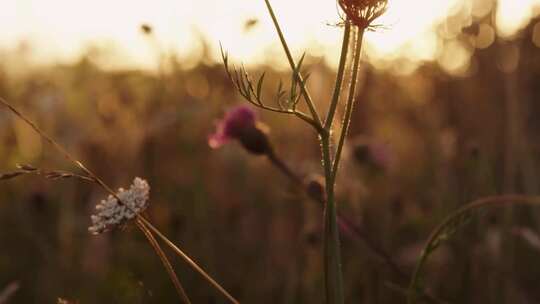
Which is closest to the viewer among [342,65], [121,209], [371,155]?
[342,65]

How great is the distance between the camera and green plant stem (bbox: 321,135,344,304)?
115 cm

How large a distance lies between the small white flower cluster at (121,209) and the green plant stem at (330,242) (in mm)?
289

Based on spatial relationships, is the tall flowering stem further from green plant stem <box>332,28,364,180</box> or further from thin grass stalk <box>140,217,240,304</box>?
thin grass stalk <box>140,217,240,304</box>

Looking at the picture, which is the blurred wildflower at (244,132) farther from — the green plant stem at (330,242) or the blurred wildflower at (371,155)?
the green plant stem at (330,242)

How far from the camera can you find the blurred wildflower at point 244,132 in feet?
6.66

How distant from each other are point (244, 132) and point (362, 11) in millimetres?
955

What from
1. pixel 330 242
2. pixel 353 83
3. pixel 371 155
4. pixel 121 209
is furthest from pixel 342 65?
→ pixel 371 155

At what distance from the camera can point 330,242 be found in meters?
1.18

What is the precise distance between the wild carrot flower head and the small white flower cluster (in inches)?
16.0

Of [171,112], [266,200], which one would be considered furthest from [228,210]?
[171,112]

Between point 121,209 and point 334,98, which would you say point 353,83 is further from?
point 121,209

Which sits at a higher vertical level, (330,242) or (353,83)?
(353,83)

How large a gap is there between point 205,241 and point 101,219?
1.62m

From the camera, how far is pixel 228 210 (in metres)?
3.42
